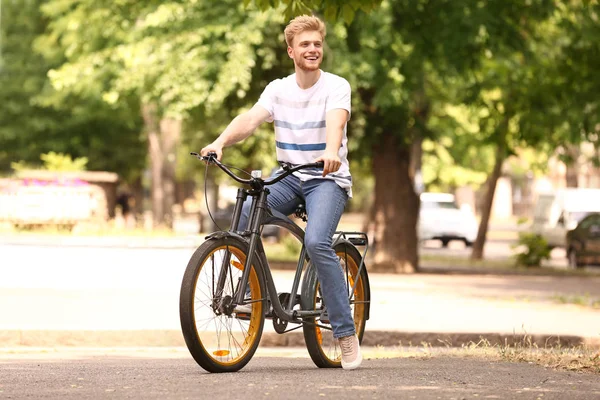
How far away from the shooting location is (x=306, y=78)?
6957 millimetres

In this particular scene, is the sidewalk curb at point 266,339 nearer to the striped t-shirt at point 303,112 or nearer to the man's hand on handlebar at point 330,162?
the striped t-shirt at point 303,112

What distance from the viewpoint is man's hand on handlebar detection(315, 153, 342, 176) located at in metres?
6.67

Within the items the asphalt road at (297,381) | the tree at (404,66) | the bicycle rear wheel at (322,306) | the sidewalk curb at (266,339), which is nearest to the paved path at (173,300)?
the sidewalk curb at (266,339)

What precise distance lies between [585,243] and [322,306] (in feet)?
75.2

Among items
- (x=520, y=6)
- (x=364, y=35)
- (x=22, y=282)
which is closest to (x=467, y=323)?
(x=22, y=282)

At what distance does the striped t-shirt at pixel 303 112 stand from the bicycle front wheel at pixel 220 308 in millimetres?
580

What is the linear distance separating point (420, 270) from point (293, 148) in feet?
57.2

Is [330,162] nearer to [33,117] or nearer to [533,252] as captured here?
[533,252]

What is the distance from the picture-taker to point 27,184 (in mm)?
31875

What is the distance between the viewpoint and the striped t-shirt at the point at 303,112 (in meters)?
6.94

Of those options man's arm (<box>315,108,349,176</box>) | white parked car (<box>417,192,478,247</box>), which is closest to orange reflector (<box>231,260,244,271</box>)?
man's arm (<box>315,108,349,176</box>)

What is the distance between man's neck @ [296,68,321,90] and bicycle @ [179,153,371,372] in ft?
1.52

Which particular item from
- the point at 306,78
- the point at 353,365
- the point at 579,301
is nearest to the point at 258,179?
the point at 306,78

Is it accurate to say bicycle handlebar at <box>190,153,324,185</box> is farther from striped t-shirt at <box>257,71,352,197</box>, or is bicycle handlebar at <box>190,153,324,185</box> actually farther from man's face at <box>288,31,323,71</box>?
man's face at <box>288,31,323,71</box>
